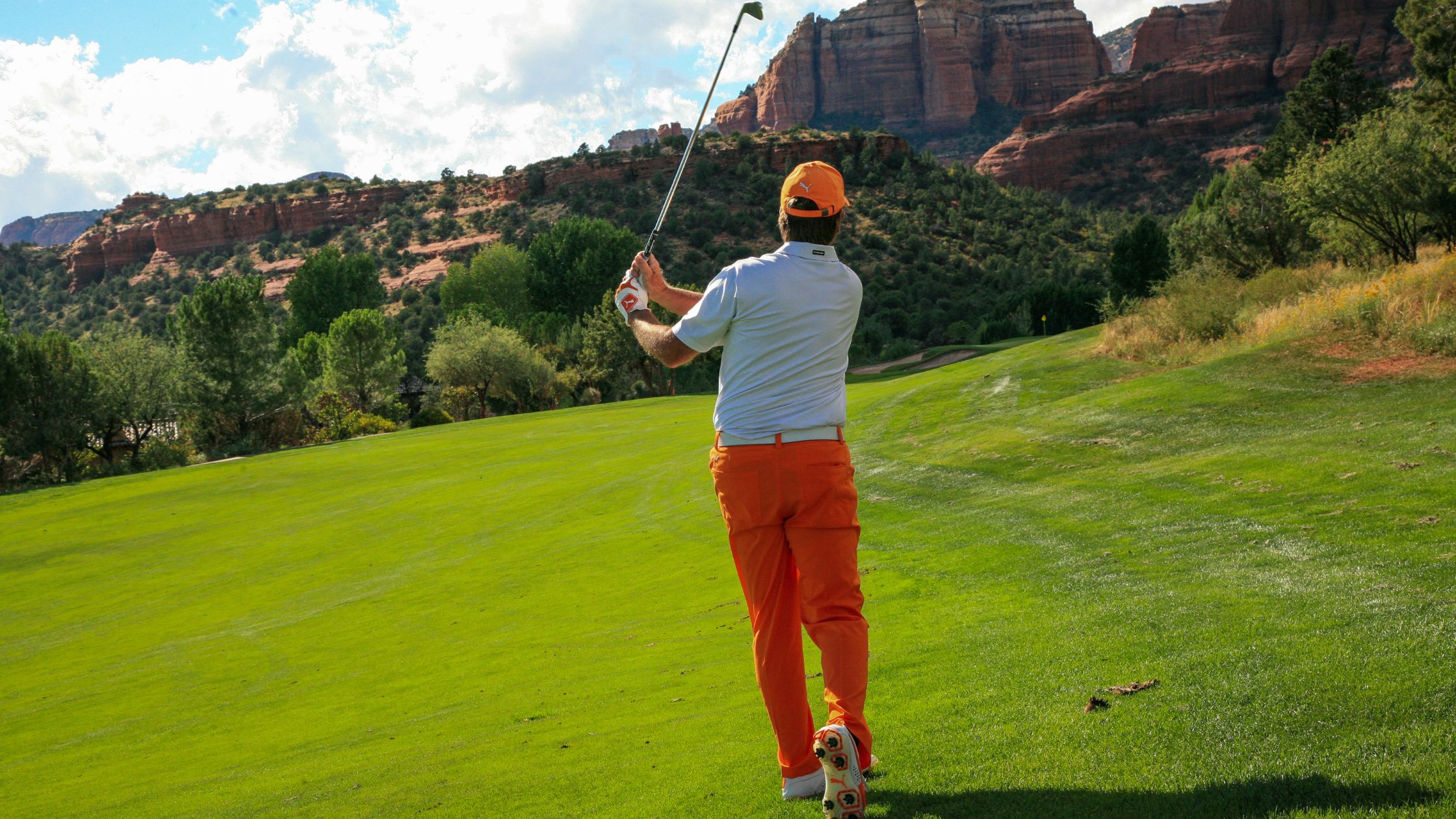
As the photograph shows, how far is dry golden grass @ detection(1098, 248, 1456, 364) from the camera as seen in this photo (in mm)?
16594

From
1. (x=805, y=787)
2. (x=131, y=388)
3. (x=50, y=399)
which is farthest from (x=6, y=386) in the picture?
(x=805, y=787)

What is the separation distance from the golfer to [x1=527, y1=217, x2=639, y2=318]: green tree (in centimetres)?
7308

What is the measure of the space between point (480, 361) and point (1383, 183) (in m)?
44.8

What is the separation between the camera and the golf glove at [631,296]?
484 centimetres

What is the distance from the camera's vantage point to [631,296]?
191 inches

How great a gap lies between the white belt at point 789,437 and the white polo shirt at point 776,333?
0.02 meters

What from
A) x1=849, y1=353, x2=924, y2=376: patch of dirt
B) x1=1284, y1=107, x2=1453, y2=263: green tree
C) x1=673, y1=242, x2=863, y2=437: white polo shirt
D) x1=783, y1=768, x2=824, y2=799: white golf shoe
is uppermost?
x1=1284, y1=107, x2=1453, y2=263: green tree

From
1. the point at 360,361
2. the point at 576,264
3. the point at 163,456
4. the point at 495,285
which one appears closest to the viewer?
the point at 163,456

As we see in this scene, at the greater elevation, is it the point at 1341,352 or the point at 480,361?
the point at 480,361

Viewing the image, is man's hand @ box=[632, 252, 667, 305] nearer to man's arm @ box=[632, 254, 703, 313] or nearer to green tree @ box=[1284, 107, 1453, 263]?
man's arm @ box=[632, 254, 703, 313]

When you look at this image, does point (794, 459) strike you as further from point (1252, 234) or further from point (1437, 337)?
point (1252, 234)

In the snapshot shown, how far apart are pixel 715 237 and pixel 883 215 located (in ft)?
50.4

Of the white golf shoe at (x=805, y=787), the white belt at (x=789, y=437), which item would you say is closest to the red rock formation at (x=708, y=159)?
the white belt at (x=789, y=437)

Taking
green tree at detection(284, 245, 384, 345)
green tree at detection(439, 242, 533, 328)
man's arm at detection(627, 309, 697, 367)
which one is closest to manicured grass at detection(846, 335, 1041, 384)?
green tree at detection(439, 242, 533, 328)
